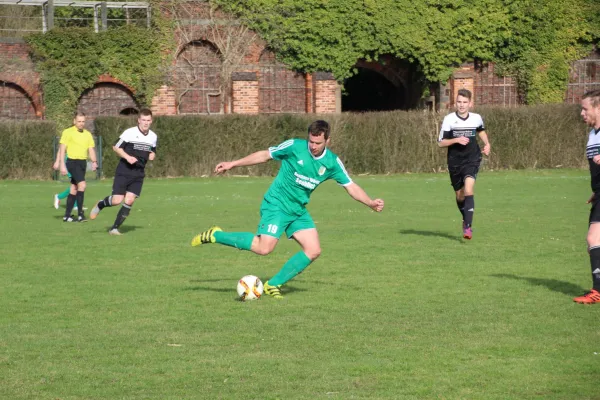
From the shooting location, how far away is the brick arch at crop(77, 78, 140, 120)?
40.1 m

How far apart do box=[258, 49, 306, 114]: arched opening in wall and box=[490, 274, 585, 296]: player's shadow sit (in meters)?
31.0

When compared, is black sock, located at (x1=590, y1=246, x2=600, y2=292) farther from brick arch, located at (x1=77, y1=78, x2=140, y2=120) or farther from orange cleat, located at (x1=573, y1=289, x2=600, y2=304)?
brick arch, located at (x1=77, y1=78, x2=140, y2=120)

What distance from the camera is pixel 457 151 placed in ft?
51.1

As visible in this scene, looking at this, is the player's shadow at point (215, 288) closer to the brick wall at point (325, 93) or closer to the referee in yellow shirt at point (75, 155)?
the referee in yellow shirt at point (75, 155)

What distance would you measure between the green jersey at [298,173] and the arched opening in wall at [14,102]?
30.9 m

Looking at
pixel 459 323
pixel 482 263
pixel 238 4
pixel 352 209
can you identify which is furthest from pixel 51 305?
pixel 238 4

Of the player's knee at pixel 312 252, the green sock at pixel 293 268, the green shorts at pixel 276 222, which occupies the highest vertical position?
the green shorts at pixel 276 222

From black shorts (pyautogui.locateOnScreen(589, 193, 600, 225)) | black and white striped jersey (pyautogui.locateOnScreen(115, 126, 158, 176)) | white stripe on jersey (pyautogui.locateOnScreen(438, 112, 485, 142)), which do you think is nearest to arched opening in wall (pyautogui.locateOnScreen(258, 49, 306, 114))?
black and white striped jersey (pyautogui.locateOnScreen(115, 126, 158, 176))

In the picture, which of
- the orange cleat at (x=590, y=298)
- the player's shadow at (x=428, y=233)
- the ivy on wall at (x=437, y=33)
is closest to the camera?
the orange cleat at (x=590, y=298)

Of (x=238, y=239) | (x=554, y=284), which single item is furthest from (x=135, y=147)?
(x=554, y=284)

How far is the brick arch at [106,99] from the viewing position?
4012 cm

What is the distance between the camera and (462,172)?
15547 mm

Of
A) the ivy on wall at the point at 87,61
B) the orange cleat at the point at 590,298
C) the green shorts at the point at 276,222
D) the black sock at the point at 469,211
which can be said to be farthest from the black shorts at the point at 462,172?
the ivy on wall at the point at 87,61

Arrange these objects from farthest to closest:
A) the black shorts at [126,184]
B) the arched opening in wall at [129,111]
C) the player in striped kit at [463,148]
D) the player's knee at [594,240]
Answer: the arched opening in wall at [129,111]
the black shorts at [126,184]
the player in striped kit at [463,148]
the player's knee at [594,240]
